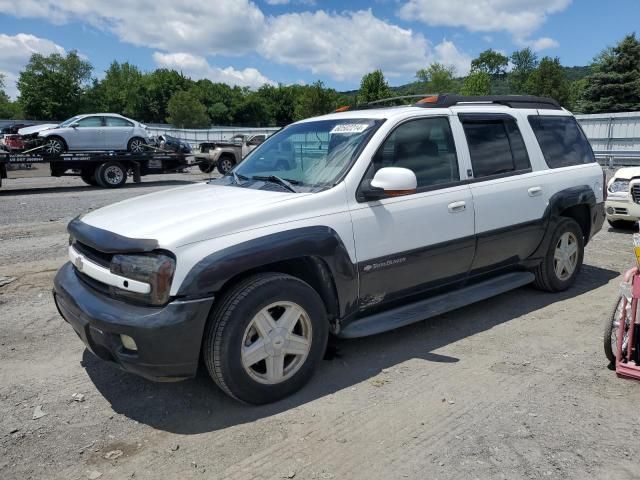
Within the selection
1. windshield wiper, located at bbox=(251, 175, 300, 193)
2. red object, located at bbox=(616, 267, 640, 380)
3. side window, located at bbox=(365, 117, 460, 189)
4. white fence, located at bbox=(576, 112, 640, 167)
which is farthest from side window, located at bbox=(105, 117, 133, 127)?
red object, located at bbox=(616, 267, 640, 380)

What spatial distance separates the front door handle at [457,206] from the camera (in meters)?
4.24

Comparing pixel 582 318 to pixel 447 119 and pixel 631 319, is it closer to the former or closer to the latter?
pixel 631 319

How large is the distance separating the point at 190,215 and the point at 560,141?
400cm

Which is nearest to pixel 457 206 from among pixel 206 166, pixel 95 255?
pixel 95 255

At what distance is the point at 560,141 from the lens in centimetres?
551

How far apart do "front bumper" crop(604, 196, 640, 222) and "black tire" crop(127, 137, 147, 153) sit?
47.8 ft

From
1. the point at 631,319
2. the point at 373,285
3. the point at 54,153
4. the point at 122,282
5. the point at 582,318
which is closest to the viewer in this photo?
the point at 122,282

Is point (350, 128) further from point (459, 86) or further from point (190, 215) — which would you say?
point (459, 86)

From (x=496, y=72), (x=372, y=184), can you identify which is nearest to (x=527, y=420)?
(x=372, y=184)

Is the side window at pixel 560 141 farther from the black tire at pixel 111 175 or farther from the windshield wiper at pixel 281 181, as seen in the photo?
the black tire at pixel 111 175

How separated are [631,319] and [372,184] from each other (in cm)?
193

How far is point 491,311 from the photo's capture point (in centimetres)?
507

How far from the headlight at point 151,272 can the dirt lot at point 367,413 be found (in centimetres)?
80

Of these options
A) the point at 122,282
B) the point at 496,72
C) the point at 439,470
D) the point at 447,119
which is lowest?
the point at 439,470
